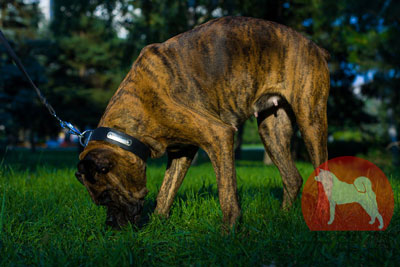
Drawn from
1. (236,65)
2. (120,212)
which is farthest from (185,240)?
(236,65)

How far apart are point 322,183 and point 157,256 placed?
6.05ft

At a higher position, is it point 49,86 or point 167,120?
point 49,86

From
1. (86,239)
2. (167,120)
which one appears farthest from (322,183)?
(86,239)

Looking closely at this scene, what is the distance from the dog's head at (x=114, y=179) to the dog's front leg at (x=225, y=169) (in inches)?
26.8

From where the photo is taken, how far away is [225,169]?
3.07 metres

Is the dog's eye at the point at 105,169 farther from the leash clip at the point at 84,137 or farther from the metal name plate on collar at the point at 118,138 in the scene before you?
A: the leash clip at the point at 84,137

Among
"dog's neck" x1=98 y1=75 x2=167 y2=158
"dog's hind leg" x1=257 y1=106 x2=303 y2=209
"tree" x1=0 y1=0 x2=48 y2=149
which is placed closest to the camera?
"dog's neck" x1=98 y1=75 x2=167 y2=158

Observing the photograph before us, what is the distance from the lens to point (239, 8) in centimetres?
1266

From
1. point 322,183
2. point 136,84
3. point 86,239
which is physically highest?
point 136,84

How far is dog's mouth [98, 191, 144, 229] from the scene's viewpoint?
3.15 m

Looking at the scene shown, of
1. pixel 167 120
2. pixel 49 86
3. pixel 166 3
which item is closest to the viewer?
pixel 167 120

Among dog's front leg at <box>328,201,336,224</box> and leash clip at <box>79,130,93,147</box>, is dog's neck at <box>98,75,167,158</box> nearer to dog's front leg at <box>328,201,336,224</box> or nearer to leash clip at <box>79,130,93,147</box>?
leash clip at <box>79,130,93,147</box>

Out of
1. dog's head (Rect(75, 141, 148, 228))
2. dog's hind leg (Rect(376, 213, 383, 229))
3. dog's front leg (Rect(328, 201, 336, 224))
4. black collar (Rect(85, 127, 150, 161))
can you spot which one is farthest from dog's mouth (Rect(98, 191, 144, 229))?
dog's hind leg (Rect(376, 213, 383, 229))

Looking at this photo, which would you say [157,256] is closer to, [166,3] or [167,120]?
[167,120]
